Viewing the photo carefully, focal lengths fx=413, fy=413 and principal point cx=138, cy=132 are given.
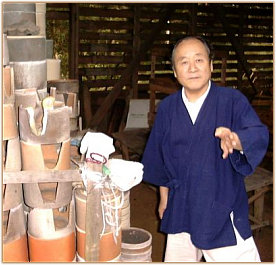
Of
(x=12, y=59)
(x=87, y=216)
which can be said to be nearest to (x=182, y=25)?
(x=12, y=59)

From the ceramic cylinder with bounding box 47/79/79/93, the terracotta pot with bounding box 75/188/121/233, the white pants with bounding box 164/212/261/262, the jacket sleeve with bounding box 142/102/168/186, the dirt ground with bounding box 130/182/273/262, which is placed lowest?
the dirt ground with bounding box 130/182/273/262

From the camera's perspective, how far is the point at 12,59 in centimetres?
296

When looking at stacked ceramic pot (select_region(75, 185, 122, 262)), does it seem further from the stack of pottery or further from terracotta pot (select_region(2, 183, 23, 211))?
terracotta pot (select_region(2, 183, 23, 211))

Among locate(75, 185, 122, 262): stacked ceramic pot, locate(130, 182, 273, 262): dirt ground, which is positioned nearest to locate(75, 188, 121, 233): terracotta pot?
locate(75, 185, 122, 262): stacked ceramic pot

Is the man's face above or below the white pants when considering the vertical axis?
above

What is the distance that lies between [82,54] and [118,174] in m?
6.22

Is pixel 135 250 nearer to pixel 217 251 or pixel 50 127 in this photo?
pixel 217 251

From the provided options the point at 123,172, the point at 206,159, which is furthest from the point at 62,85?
the point at 206,159

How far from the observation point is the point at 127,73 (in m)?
8.33

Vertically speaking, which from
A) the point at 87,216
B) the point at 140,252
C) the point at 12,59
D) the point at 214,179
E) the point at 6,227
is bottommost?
the point at 140,252

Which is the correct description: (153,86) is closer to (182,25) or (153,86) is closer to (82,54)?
(82,54)

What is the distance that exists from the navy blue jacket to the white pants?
0.06 metres

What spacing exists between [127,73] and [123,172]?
19.6 feet

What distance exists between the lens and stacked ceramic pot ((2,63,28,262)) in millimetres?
2561
